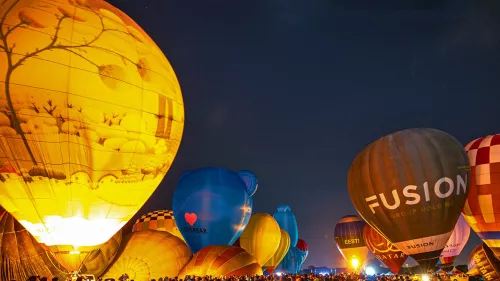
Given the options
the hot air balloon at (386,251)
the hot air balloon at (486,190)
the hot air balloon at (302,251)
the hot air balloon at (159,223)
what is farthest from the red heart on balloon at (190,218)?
the hot air balloon at (302,251)

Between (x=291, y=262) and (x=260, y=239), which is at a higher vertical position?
(x=260, y=239)

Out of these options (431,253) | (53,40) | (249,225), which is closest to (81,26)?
(53,40)

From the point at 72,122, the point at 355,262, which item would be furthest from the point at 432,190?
the point at 355,262

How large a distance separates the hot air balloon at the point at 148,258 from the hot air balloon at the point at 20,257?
6.31 ft

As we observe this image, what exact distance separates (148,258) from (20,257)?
3.57 meters

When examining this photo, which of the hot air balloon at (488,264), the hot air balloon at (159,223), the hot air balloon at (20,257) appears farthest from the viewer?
the hot air balloon at (159,223)

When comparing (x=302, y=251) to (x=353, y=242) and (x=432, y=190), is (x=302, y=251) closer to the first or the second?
(x=353, y=242)

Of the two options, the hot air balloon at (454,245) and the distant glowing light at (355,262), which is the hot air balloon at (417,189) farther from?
the distant glowing light at (355,262)

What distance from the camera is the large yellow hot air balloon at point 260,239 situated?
21.9 meters

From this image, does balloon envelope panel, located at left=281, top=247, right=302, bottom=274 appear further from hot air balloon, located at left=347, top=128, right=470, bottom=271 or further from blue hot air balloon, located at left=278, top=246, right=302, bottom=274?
hot air balloon, located at left=347, top=128, right=470, bottom=271

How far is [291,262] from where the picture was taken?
31.7 metres

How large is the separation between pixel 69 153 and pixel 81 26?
2.41 metres

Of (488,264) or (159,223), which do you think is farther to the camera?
(159,223)

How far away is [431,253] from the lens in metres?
13.0
